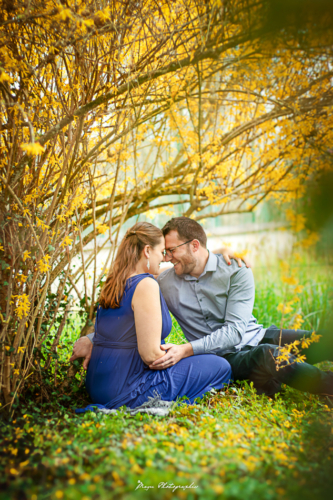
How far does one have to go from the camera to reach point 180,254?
264 centimetres

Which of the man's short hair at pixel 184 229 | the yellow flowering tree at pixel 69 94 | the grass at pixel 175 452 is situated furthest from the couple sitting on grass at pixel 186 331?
the yellow flowering tree at pixel 69 94

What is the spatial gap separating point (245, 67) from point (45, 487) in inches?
95.0

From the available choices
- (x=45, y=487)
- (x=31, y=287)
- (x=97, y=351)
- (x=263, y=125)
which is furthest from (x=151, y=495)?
(x=263, y=125)

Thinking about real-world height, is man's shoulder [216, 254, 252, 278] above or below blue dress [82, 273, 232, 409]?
above

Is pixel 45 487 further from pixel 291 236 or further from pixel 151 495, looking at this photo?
pixel 291 236

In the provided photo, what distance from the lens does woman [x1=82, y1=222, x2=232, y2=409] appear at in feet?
6.81

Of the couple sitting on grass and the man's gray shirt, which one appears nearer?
the couple sitting on grass

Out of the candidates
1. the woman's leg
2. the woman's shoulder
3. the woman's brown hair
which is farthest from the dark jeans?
the woman's brown hair

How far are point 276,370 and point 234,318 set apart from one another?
0.47 meters

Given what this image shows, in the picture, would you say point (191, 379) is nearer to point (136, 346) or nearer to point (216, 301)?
point (136, 346)

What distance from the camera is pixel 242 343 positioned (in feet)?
8.59

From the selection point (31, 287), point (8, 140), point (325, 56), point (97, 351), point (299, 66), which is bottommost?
point (97, 351)

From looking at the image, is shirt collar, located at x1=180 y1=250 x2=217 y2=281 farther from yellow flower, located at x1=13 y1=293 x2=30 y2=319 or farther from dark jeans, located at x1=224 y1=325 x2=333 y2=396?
yellow flower, located at x1=13 y1=293 x2=30 y2=319

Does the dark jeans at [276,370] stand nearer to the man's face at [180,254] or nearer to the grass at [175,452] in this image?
the grass at [175,452]
